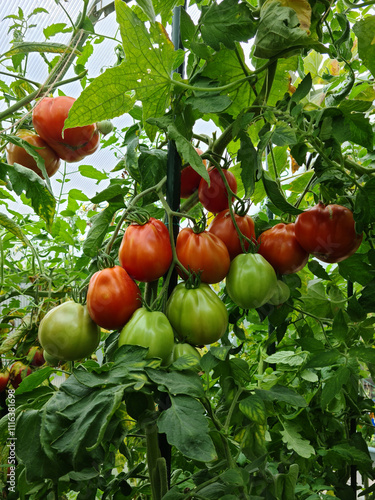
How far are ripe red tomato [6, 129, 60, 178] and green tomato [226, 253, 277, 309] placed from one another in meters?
0.35

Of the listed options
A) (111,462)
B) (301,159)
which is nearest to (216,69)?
(301,159)

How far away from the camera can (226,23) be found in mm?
554

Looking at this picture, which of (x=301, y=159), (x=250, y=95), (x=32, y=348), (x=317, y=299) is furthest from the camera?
(x=32, y=348)

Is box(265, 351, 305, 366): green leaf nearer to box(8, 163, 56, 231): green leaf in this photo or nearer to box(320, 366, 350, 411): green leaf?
box(320, 366, 350, 411): green leaf

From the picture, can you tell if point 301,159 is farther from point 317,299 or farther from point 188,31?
point 317,299

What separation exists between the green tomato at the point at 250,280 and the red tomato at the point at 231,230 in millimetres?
40

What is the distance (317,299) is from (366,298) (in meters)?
0.23

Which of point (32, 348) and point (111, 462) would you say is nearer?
point (111, 462)

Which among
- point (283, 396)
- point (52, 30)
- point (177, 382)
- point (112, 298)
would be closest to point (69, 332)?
point (112, 298)

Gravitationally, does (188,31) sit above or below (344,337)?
above

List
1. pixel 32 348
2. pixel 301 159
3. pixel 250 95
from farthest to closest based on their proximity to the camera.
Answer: pixel 32 348 < pixel 250 95 < pixel 301 159

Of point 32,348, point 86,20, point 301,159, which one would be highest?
Result: point 86,20

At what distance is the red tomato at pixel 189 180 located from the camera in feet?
2.43

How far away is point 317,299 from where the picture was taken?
889 mm
